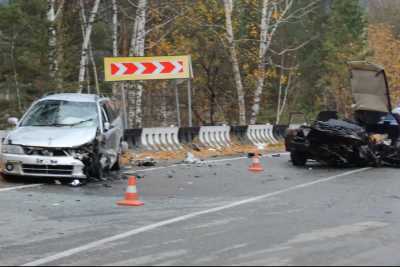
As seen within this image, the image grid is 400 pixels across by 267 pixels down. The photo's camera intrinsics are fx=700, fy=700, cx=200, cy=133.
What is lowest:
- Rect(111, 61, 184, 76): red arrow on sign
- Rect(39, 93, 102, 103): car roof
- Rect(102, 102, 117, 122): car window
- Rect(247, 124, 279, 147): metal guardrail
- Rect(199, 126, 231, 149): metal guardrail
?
Rect(247, 124, 279, 147): metal guardrail

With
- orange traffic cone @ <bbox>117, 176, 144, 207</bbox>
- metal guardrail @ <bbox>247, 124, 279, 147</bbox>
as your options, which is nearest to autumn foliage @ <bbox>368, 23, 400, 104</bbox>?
metal guardrail @ <bbox>247, 124, 279, 147</bbox>

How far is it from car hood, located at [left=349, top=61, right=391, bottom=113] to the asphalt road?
3403 mm

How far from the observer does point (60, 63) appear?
22.0 meters

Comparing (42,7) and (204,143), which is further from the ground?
(42,7)

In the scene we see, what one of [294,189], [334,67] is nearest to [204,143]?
[294,189]

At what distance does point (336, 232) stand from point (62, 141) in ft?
19.5

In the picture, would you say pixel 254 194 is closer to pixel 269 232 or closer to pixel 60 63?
pixel 269 232

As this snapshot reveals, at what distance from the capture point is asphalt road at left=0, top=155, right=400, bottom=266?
695cm

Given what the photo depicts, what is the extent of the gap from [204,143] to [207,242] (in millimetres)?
15929

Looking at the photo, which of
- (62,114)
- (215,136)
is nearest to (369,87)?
(215,136)

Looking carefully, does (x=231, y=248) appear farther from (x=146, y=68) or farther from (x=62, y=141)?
(x=146, y=68)

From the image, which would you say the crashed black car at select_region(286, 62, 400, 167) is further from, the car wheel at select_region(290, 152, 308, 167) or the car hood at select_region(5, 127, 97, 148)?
the car hood at select_region(5, 127, 97, 148)

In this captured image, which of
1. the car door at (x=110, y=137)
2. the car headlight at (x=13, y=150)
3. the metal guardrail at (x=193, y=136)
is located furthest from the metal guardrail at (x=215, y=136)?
the car headlight at (x=13, y=150)

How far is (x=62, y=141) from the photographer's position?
491 inches
